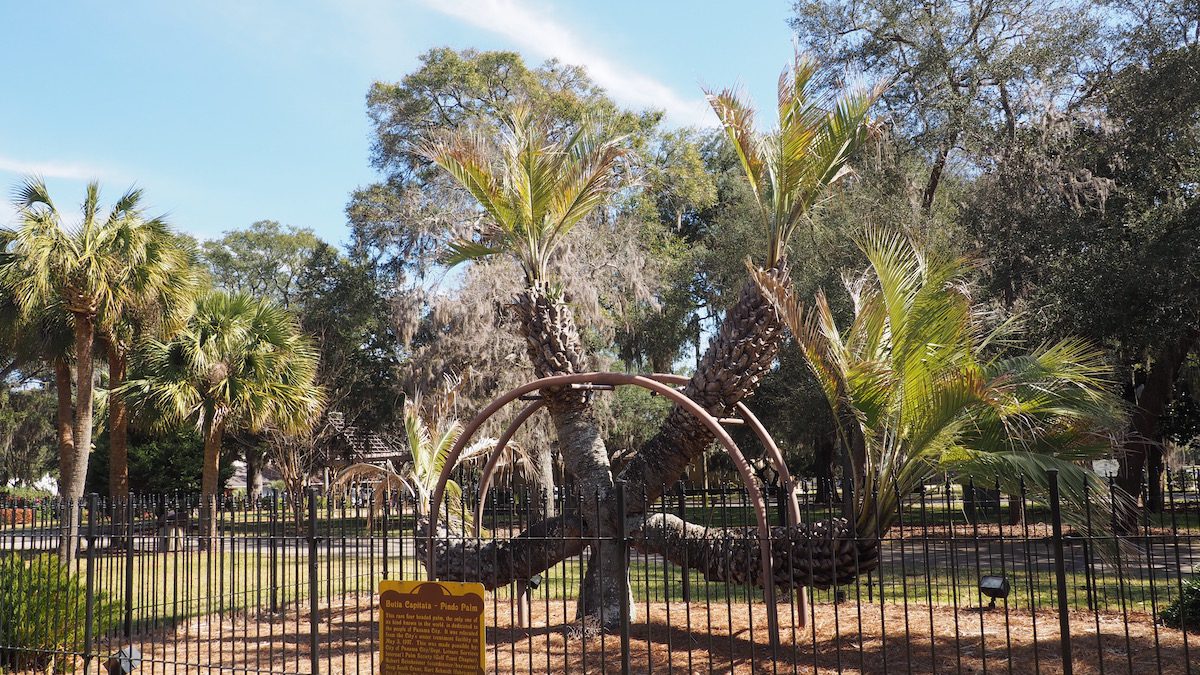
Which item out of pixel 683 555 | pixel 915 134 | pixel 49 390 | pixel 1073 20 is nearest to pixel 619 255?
pixel 915 134

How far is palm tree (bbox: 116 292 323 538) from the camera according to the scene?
19328 mm

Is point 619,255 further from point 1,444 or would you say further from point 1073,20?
point 1,444

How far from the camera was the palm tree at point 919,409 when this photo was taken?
7.58m

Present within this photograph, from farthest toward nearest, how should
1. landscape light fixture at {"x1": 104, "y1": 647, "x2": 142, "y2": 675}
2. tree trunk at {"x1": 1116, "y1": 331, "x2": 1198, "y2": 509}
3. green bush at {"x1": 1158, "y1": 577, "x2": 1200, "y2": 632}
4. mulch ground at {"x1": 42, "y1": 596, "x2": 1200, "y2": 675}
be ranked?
tree trunk at {"x1": 1116, "y1": 331, "x2": 1198, "y2": 509}
green bush at {"x1": 1158, "y1": 577, "x2": 1200, "y2": 632}
landscape light fixture at {"x1": 104, "y1": 647, "x2": 142, "y2": 675}
mulch ground at {"x1": 42, "y1": 596, "x2": 1200, "y2": 675}

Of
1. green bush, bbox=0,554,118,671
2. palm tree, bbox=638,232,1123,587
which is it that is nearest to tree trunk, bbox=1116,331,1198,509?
palm tree, bbox=638,232,1123,587

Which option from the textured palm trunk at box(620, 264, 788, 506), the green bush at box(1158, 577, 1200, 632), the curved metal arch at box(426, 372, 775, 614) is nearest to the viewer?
the curved metal arch at box(426, 372, 775, 614)

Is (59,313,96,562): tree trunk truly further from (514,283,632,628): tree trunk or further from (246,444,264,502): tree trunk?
(246,444,264,502): tree trunk

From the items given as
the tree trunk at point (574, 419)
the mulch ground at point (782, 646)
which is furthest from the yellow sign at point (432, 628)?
the tree trunk at point (574, 419)

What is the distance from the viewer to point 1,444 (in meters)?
49.6

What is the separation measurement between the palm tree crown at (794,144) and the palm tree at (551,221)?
64.7 inches

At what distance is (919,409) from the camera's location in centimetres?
776

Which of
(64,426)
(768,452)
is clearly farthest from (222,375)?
(768,452)

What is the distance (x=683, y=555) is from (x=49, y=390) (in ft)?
159

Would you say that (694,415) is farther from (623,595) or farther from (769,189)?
(623,595)
